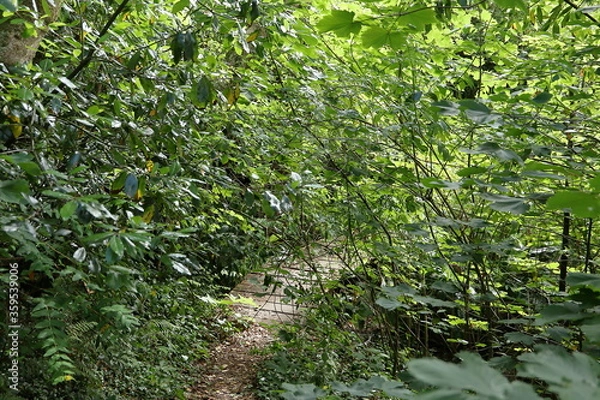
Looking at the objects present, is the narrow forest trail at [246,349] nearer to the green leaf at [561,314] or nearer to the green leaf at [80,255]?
the green leaf at [80,255]

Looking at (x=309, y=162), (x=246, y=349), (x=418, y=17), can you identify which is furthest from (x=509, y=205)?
(x=246, y=349)

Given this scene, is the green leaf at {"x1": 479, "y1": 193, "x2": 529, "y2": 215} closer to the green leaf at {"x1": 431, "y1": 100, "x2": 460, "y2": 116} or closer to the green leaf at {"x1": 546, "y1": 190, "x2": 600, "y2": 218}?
the green leaf at {"x1": 546, "y1": 190, "x2": 600, "y2": 218}

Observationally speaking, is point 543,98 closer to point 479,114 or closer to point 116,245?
point 479,114

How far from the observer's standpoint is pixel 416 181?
279cm

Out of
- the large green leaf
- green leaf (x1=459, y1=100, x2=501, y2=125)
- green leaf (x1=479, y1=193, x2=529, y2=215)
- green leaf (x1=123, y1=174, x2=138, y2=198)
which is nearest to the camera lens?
the large green leaf

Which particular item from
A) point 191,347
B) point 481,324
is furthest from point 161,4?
A: point 191,347

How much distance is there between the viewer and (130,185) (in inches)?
84.9

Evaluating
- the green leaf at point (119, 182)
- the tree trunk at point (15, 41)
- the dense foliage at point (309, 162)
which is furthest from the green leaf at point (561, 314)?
the tree trunk at point (15, 41)

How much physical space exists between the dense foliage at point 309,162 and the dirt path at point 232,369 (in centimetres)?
28

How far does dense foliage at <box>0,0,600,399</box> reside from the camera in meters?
1.93

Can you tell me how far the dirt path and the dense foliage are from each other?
278 mm

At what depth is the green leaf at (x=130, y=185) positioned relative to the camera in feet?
7.04

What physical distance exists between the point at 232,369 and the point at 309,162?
295 centimetres

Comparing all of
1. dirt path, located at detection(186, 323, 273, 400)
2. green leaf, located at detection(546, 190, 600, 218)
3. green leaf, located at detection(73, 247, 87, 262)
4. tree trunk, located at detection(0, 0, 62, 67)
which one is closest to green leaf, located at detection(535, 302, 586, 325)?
green leaf, located at detection(546, 190, 600, 218)
